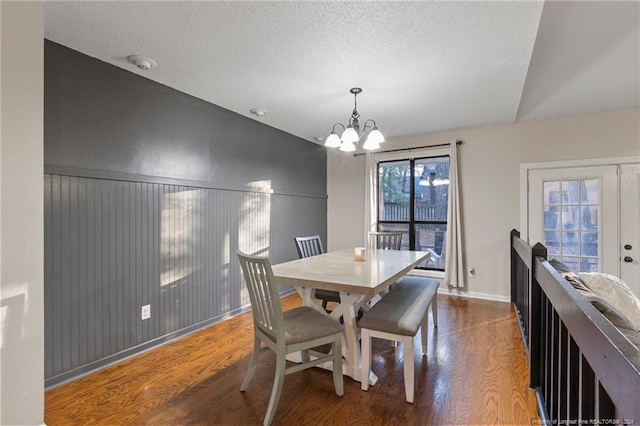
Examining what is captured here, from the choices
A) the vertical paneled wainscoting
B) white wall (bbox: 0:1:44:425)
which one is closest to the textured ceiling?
white wall (bbox: 0:1:44:425)

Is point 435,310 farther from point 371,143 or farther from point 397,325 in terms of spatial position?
point 371,143

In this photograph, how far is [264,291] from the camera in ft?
5.77

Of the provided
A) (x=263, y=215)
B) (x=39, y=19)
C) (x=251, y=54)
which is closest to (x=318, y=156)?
(x=263, y=215)

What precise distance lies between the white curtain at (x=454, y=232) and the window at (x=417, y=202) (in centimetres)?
23

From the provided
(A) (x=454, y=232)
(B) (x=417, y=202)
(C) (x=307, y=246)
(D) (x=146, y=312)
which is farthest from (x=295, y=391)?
(B) (x=417, y=202)

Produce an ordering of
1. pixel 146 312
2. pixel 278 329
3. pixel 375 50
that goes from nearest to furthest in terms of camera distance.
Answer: pixel 278 329, pixel 375 50, pixel 146 312

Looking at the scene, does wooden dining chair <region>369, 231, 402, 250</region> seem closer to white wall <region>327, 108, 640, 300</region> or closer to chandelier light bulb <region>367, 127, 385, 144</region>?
white wall <region>327, 108, 640, 300</region>

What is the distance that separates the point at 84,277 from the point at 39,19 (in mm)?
1591

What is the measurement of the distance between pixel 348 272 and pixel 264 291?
0.68 meters

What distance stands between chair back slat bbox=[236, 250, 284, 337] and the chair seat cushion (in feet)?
0.38

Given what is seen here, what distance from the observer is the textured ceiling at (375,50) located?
1.79 meters

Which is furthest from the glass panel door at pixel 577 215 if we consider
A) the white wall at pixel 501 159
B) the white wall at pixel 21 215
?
the white wall at pixel 21 215

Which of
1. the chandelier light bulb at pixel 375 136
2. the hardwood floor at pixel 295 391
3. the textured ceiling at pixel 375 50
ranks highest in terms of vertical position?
the textured ceiling at pixel 375 50

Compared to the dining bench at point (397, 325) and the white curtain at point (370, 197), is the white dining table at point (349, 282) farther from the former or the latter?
the white curtain at point (370, 197)
